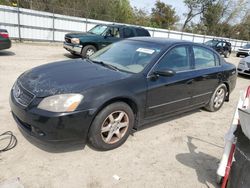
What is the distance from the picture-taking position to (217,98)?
516 centimetres

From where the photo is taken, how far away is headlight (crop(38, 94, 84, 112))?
2.66 metres

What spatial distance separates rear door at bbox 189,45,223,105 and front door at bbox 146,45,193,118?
0.21m

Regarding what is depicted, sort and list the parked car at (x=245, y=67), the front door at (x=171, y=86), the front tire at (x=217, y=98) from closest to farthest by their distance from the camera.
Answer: the front door at (x=171, y=86) < the front tire at (x=217, y=98) < the parked car at (x=245, y=67)

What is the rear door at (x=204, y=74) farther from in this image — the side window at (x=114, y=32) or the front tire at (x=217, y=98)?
the side window at (x=114, y=32)

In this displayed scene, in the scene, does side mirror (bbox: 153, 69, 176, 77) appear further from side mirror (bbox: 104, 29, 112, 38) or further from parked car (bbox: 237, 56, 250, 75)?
parked car (bbox: 237, 56, 250, 75)

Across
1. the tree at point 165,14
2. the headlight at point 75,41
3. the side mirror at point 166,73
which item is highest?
the tree at point 165,14

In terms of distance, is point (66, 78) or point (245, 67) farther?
point (245, 67)

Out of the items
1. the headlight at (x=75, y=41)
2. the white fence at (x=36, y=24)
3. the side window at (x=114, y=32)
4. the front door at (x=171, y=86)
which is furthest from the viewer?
the white fence at (x=36, y=24)

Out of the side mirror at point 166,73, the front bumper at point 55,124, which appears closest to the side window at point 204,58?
the side mirror at point 166,73

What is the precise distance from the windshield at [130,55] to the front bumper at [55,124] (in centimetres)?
116

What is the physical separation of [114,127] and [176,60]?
1.70 meters

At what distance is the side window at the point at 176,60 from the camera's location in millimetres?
Result: 3670

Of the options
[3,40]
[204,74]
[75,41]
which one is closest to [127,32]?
[75,41]

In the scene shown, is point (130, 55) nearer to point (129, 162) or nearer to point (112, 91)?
point (112, 91)
